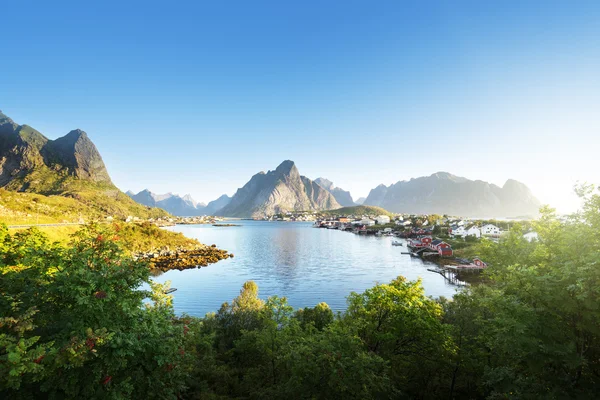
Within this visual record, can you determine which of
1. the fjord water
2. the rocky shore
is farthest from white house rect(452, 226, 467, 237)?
the rocky shore

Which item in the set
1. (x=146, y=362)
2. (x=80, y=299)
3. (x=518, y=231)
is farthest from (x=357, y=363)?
(x=518, y=231)

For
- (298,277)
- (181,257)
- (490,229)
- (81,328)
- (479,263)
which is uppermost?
(81,328)

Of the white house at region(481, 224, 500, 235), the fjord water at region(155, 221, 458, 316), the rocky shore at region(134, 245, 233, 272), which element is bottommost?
the fjord water at region(155, 221, 458, 316)

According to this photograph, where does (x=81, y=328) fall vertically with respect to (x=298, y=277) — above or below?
above

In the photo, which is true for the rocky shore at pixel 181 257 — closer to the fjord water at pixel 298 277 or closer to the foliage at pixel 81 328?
the fjord water at pixel 298 277

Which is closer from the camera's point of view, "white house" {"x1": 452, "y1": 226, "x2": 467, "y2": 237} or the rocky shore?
the rocky shore

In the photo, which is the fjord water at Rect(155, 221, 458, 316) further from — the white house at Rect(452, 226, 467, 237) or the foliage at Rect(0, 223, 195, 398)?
the white house at Rect(452, 226, 467, 237)

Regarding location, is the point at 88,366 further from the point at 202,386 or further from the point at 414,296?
the point at 414,296

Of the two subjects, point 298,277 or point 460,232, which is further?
point 460,232

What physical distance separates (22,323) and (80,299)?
1.36 m

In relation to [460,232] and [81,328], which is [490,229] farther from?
[81,328]

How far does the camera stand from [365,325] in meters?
17.9

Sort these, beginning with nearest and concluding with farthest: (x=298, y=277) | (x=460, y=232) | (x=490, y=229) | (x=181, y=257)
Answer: (x=298, y=277) → (x=181, y=257) → (x=490, y=229) → (x=460, y=232)

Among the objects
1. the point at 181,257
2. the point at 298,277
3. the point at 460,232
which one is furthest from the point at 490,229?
the point at 181,257
